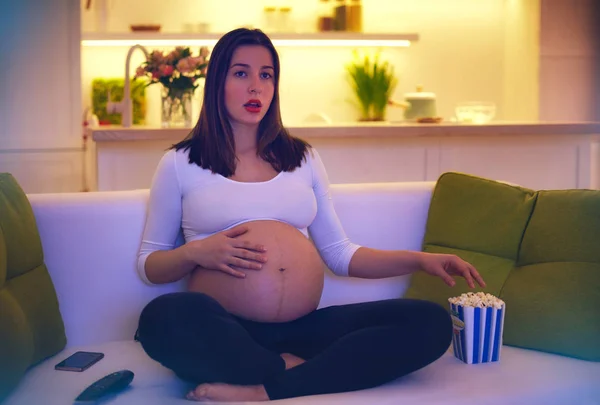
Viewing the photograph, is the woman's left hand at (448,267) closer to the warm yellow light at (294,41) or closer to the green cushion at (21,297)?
the green cushion at (21,297)

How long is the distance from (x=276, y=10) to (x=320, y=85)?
0.54 meters

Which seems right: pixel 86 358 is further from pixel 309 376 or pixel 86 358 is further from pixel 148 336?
pixel 309 376

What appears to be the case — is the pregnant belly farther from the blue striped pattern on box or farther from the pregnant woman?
the blue striped pattern on box

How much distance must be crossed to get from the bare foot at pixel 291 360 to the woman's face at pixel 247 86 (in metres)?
0.57

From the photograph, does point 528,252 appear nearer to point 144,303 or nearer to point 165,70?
point 144,303

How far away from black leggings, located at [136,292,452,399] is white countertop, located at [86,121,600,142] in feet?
6.14

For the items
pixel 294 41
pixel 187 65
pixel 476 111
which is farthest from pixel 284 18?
pixel 187 65

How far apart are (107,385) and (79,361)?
9.3 inches

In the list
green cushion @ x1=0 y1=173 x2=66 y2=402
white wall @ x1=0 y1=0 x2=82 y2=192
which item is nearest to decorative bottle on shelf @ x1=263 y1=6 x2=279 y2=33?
white wall @ x1=0 y1=0 x2=82 y2=192

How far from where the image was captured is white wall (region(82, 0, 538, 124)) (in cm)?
466

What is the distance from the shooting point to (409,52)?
4.99 metres

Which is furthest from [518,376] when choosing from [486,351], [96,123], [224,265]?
[96,123]

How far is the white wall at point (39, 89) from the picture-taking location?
3.93 meters

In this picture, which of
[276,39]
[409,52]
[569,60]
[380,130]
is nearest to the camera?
[380,130]
